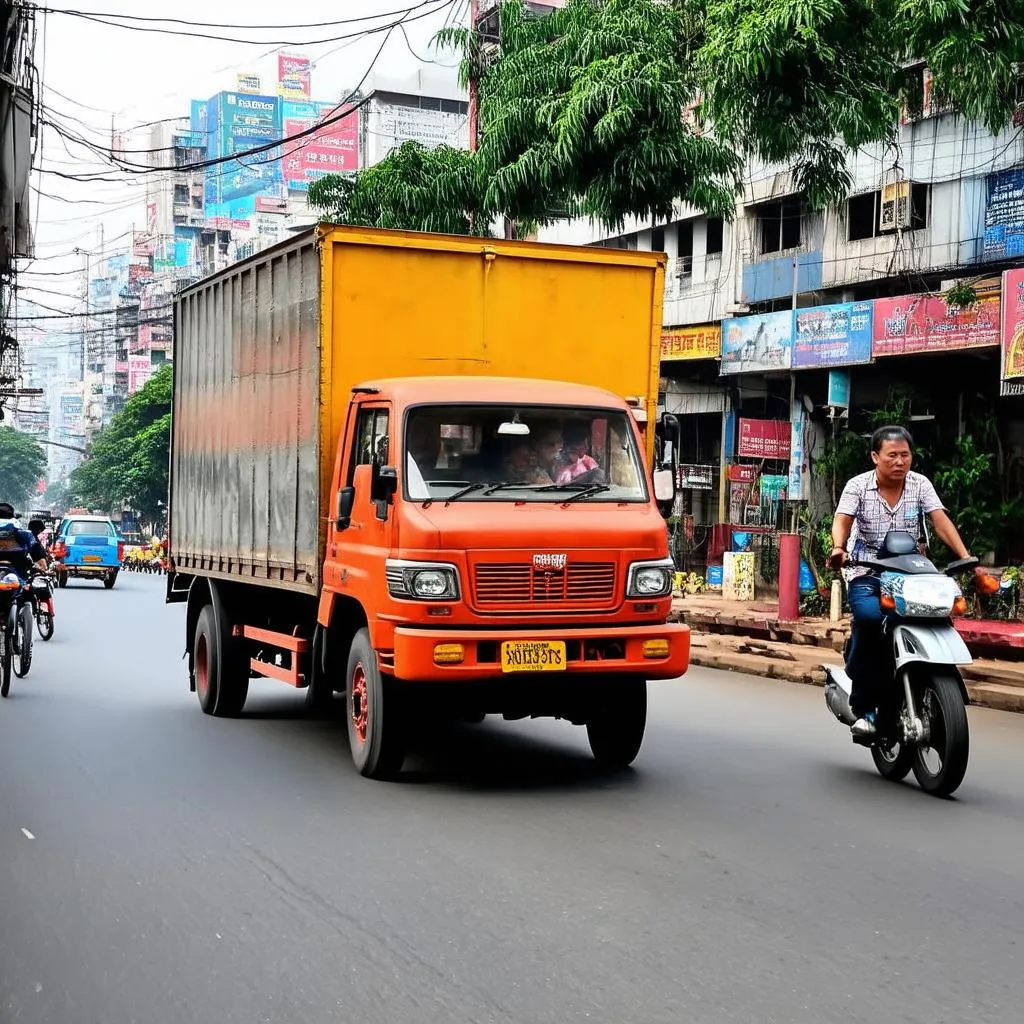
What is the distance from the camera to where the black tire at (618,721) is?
25.7 ft

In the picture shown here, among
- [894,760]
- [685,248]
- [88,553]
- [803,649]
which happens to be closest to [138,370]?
[88,553]

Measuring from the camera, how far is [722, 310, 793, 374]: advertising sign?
26984 millimetres

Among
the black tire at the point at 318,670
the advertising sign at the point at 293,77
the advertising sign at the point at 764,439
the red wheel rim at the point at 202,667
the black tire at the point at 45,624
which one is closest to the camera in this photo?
the black tire at the point at 318,670

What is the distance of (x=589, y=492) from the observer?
7777 mm

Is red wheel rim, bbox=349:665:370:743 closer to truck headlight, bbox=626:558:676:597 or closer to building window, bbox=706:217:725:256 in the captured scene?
truck headlight, bbox=626:558:676:597

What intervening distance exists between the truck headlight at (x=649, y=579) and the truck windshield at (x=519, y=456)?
44 centimetres

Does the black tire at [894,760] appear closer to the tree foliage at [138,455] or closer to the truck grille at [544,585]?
the truck grille at [544,585]

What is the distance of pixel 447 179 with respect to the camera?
64.6 feet

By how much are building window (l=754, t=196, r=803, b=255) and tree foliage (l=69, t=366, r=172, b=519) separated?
46.8 m

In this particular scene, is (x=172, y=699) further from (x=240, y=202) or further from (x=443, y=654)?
(x=240, y=202)

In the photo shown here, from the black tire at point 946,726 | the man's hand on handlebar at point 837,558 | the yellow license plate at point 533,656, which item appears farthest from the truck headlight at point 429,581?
the black tire at point 946,726

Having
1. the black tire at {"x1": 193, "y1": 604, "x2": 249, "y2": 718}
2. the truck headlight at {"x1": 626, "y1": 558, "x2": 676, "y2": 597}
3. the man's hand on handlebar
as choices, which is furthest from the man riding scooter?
the black tire at {"x1": 193, "y1": 604, "x2": 249, "y2": 718}

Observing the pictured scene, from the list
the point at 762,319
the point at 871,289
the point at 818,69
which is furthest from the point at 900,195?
the point at 818,69

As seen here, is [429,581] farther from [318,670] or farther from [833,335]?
[833,335]
